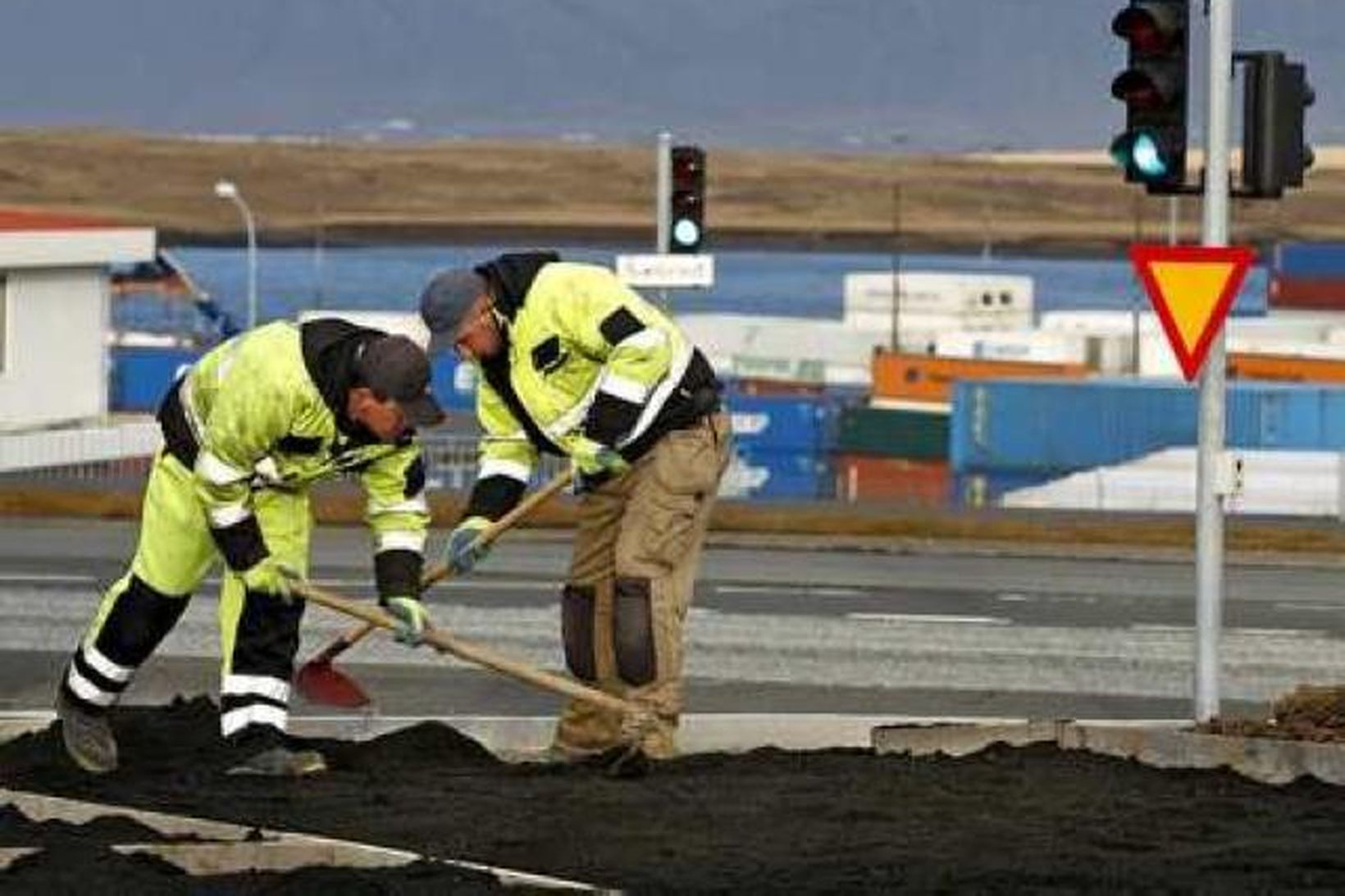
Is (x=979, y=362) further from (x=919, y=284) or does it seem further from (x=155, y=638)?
(x=155, y=638)

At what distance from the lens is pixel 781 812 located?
1030 centimetres

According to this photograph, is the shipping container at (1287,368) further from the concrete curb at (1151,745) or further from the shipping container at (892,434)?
the concrete curb at (1151,745)

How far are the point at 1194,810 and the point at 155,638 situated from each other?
3202 millimetres

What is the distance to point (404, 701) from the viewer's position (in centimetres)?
1498

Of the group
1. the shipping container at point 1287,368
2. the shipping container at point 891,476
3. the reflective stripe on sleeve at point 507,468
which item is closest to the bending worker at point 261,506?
the reflective stripe on sleeve at point 507,468

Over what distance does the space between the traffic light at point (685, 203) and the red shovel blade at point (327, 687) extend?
16.2 meters

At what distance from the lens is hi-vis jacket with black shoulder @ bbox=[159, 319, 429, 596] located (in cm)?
1082

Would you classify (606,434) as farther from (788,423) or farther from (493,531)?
(788,423)

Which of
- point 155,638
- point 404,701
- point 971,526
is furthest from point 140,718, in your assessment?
point 971,526

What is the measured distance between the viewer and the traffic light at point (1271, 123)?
45.2ft

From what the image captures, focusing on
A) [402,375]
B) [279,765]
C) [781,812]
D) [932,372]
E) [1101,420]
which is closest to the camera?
[781,812]

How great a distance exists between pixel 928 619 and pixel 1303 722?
794 cm

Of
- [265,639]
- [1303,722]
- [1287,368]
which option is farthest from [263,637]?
[1287,368]

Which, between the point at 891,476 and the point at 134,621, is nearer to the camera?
the point at 134,621
